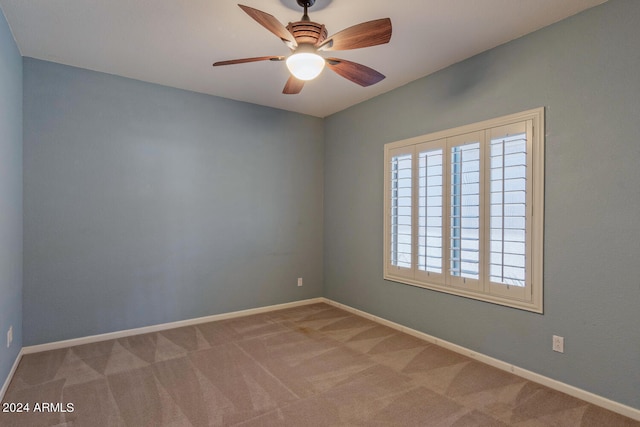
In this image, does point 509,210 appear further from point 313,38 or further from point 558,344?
point 313,38

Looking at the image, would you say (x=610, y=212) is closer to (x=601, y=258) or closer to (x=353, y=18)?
(x=601, y=258)

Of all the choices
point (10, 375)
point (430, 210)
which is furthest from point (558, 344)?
point (10, 375)

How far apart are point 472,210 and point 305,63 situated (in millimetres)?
1936

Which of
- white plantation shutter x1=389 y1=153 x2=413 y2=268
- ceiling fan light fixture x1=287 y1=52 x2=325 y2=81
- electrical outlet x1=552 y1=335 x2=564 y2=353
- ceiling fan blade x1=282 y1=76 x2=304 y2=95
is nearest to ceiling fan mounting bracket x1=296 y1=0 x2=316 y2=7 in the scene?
ceiling fan light fixture x1=287 y1=52 x2=325 y2=81

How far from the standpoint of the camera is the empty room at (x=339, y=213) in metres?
2.29

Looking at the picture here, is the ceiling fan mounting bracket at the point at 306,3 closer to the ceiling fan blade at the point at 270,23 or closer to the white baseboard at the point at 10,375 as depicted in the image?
the ceiling fan blade at the point at 270,23

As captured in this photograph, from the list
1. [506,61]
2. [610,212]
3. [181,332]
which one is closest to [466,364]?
[610,212]

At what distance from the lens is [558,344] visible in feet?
8.30

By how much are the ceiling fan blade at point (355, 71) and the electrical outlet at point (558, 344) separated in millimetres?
2295

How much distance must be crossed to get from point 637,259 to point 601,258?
18 cm

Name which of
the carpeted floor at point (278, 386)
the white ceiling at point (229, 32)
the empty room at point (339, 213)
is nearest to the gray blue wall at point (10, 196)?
the empty room at point (339, 213)

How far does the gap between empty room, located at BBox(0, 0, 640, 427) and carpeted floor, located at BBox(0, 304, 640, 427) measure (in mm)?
22

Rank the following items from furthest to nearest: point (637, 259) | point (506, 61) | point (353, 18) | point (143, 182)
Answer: point (143, 182)
point (506, 61)
point (353, 18)
point (637, 259)

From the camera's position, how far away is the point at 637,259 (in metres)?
2.18
